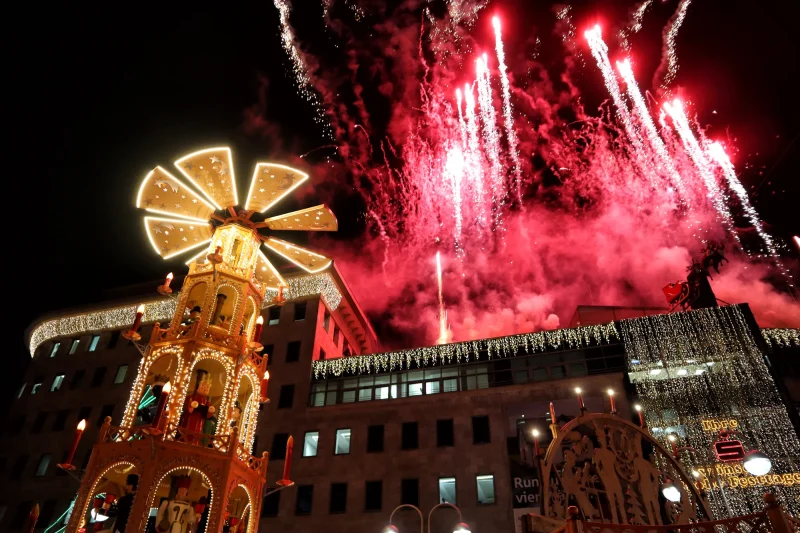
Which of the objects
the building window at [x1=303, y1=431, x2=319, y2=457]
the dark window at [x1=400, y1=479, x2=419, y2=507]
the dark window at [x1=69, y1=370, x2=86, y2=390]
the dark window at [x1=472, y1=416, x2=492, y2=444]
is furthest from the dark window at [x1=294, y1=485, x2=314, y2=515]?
the dark window at [x1=69, y1=370, x2=86, y2=390]

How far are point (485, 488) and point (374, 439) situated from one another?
7475 mm

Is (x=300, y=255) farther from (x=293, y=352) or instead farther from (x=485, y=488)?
(x=293, y=352)

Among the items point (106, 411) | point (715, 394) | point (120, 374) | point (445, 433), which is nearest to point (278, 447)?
point (445, 433)

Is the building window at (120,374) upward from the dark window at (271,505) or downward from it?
upward

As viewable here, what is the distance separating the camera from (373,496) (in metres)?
31.0

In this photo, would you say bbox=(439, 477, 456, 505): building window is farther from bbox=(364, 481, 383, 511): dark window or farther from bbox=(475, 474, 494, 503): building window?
bbox=(364, 481, 383, 511): dark window

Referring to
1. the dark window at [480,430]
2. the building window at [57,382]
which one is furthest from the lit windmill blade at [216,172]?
the building window at [57,382]

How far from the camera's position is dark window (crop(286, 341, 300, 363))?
3844 cm

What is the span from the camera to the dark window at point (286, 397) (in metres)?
36.2

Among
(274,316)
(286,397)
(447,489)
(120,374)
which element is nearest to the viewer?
(447,489)

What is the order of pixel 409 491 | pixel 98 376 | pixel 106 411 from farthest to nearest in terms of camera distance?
1. pixel 98 376
2. pixel 106 411
3. pixel 409 491

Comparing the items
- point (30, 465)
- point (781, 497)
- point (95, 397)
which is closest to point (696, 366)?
point (781, 497)

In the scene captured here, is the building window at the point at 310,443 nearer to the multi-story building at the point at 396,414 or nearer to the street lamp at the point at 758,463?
the multi-story building at the point at 396,414

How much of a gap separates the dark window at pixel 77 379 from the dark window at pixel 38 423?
276cm
